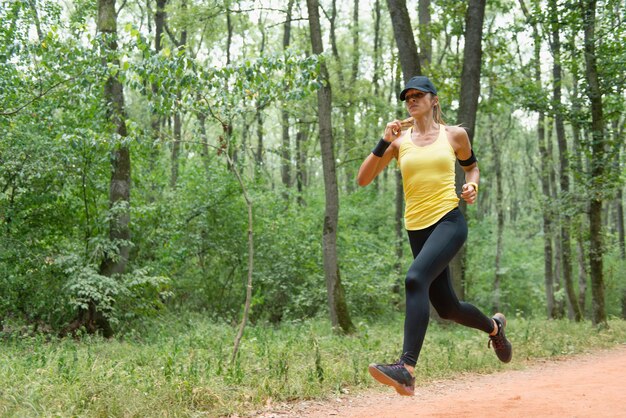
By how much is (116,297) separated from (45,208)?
2528 mm

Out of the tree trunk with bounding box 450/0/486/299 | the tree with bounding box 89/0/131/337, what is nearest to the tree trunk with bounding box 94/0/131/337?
the tree with bounding box 89/0/131/337

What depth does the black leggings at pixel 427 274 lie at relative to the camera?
14.1ft

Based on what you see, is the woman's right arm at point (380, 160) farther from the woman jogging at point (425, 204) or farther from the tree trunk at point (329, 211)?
the tree trunk at point (329, 211)

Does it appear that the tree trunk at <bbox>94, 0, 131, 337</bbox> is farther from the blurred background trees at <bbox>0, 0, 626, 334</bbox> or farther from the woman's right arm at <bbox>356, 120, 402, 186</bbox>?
the woman's right arm at <bbox>356, 120, 402, 186</bbox>

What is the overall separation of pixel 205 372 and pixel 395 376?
3.40 metres

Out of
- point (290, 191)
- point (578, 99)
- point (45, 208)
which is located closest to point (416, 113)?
point (45, 208)

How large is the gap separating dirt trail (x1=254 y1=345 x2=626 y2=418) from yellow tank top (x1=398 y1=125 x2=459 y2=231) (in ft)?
6.91

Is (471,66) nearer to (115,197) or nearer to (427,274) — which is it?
(115,197)

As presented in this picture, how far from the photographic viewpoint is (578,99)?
1488cm

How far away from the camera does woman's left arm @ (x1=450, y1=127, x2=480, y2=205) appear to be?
4.59 metres

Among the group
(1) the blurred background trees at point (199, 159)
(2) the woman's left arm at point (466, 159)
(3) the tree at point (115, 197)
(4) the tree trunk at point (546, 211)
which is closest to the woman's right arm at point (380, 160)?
(2) the woman's left arm at point (466, 159)

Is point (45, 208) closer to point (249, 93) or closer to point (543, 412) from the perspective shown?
point (249, 93)

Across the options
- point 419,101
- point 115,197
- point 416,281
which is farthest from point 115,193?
point 416,281

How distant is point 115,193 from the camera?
12.9 meters
